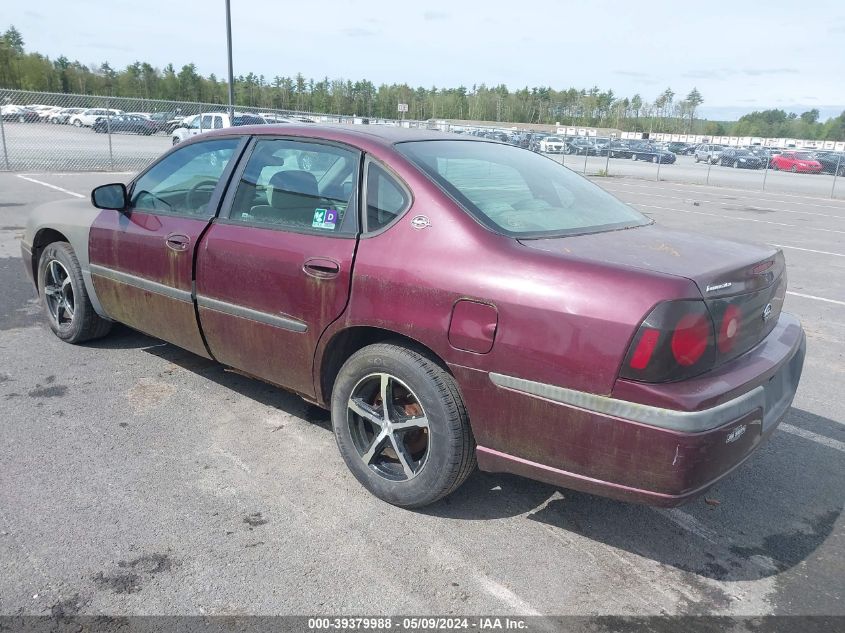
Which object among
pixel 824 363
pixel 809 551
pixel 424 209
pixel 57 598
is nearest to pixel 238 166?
pixel 424 209

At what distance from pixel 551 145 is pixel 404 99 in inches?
2961

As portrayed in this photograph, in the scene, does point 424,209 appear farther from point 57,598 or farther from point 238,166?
point 57,598

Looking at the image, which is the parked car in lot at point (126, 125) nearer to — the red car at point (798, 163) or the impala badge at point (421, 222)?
the impala badge at point (421, 222)

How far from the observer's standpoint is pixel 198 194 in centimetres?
378

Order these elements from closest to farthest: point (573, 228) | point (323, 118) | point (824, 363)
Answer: point (573, 228), point (824, 363), point (323, 118)

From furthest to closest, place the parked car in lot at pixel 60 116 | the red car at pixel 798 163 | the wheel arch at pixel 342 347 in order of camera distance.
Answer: the red car at pixel 798 163 → the parked car in lot at pixel 60 116 → the wheel arch at pixel 342 347

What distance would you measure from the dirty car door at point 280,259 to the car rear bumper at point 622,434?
0.85m

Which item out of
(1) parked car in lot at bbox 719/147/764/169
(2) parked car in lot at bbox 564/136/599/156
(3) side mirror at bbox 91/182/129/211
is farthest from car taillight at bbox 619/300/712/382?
(1) parked car in lot at bbox 719/147/764/169

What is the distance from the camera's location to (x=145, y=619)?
88.4 inches

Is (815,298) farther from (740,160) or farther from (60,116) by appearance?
(740,160)

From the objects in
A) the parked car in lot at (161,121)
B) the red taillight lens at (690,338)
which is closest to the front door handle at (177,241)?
the red taillight lens at (690,338)

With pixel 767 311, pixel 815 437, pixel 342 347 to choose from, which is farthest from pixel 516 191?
pixel 815 437

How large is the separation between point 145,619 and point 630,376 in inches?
72.2

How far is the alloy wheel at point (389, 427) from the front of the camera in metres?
2.90
